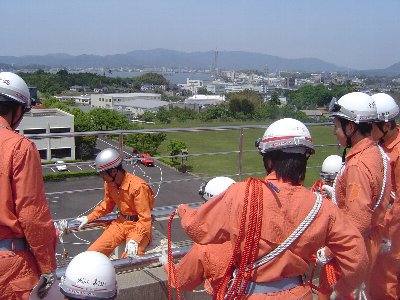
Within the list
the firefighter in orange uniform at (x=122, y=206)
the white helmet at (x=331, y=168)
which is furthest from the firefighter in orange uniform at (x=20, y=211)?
the white helmet at (x=331, y=168)

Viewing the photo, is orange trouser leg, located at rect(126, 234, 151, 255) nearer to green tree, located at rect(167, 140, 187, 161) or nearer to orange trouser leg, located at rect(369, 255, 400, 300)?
orange trouser leg, located at rect(369, 255, 400, 300)

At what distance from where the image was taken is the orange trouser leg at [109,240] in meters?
4.59

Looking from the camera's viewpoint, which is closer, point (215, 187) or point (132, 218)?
point (215, 187)

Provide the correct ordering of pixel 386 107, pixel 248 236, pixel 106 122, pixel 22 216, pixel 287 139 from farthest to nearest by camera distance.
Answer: pixel 106 122, pixel 386 107, pixel 22 216, pixel 287 139, pixel 248 236

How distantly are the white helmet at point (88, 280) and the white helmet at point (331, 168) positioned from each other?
110 inches

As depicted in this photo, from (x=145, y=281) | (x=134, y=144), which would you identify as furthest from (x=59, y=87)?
(x=145, y=281)

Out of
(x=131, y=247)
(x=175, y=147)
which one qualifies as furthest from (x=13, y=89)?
(x=175, y=147)

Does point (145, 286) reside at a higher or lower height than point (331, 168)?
lower

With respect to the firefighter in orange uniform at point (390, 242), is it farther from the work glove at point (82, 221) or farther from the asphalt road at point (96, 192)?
the asphalt road at point (96, 192)

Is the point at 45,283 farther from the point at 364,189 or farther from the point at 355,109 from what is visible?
the point at 355,109

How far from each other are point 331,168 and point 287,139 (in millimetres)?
2736

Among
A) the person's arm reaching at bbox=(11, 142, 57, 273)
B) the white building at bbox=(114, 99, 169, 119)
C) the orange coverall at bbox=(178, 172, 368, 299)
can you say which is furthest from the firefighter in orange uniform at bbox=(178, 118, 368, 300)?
the white building at bbox=(114, 99, 169, 119)

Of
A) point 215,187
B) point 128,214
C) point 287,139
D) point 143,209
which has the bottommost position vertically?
point 128,214

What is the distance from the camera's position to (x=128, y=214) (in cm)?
472
